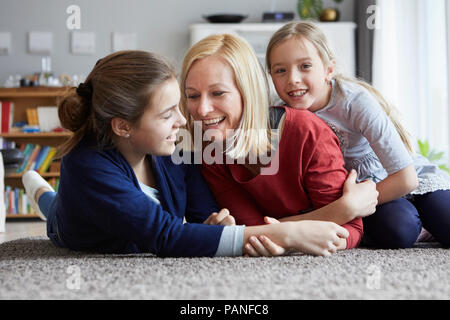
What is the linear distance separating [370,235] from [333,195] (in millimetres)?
256

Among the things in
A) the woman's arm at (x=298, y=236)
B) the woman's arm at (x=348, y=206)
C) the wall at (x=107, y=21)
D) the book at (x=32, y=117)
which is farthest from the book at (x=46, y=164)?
the woman's arm at (x=298, y=236)

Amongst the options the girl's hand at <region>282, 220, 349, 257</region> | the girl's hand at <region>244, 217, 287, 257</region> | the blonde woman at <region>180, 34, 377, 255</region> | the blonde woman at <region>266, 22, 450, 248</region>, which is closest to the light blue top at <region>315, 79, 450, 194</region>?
the blonde woman at <region>266, 22, 450, 248</region>

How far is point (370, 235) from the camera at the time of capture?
5.24 feet

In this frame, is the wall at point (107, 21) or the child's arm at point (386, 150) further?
the wall at point (107, 21)

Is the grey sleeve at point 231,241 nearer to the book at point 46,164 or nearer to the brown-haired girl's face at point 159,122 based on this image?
the brown-haired girl's face at point 159,122

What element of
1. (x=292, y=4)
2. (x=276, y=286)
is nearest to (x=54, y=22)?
(x=292, y=4)

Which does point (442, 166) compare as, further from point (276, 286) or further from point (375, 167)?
point (276, 286)

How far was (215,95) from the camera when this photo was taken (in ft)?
4.79

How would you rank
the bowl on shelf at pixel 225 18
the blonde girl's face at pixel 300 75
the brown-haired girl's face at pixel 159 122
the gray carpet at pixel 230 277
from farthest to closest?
1. the bowl on shelf at pixel 225 18
2. the blonde girl's face at pixel 300 75
3. the brown-haired girl's face at pixel 159 122
4. the gray carpet at pixel 230 277

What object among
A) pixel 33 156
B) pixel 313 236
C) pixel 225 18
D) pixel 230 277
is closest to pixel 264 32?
pixel 225 18

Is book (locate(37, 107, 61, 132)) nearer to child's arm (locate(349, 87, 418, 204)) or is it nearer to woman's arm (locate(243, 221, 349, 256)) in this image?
child's arm (locate(349, 87, 418, 204))

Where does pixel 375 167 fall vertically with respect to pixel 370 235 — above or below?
above

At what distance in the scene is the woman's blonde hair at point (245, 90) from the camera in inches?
57.5

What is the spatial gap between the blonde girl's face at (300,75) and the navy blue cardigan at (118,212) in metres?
0.45
